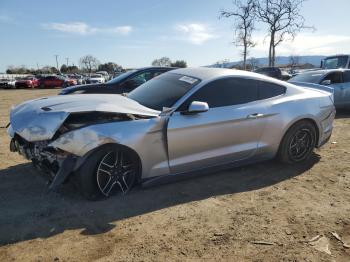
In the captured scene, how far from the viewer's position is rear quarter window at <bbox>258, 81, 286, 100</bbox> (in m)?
5.52

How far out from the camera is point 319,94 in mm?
6098

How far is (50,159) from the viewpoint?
4.38 metres

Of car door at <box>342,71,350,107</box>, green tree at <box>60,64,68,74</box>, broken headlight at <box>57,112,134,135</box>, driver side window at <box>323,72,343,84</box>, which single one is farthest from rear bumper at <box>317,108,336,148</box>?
green tree at <box>60,64,68,74</box>

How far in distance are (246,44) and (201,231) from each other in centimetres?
2858

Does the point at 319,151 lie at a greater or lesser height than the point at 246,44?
lesser

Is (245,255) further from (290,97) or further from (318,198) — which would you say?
(290,97)

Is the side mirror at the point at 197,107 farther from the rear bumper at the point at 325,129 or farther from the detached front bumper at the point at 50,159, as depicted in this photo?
the rear bumper at the point at 325,129

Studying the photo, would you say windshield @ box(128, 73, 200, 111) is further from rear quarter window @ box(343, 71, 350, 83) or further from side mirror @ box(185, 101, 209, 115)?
rear quarter window @ box(343, 71, 350, 83)

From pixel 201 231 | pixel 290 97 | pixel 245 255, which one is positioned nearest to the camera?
pixel 245 255

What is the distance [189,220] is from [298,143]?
8.96 ft

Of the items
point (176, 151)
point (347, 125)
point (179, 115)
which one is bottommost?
point (347, 125)

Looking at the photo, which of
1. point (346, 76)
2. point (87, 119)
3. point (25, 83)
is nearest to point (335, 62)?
point (346, 76)

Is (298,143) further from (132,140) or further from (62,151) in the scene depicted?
(62,151)

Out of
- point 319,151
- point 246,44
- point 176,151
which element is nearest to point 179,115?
point 176,151
